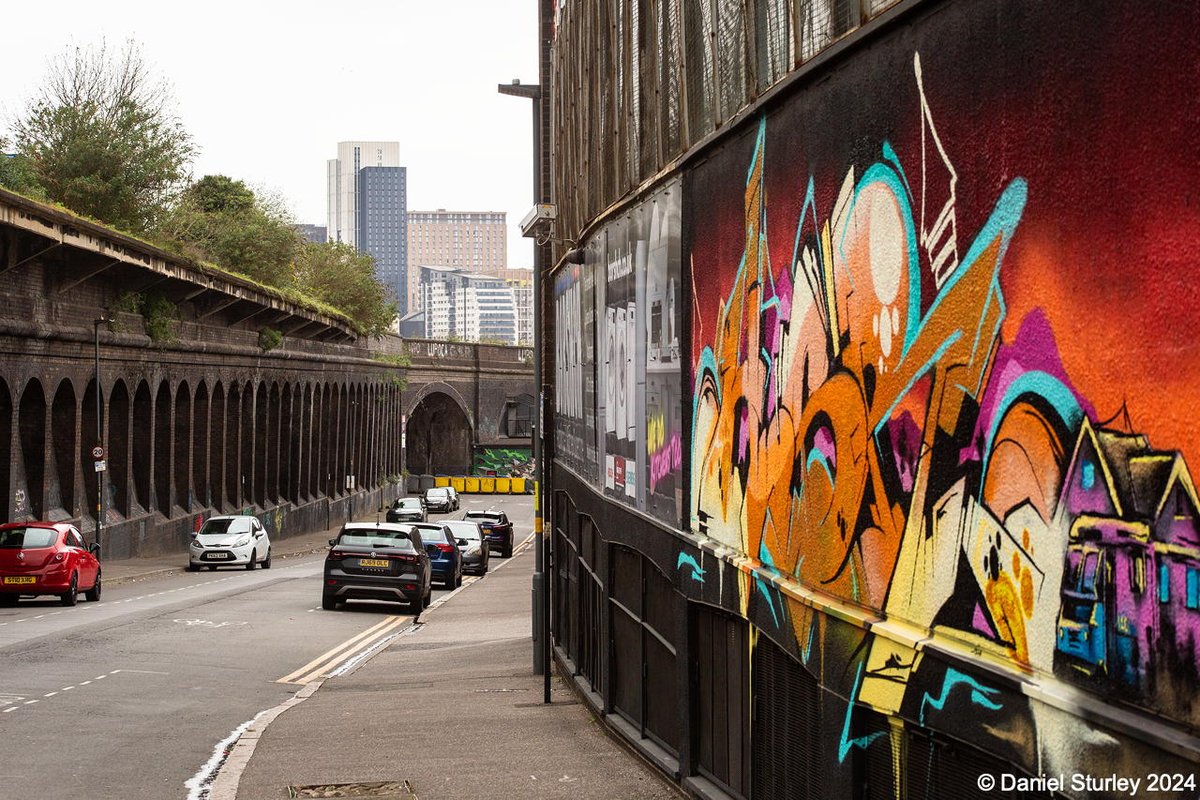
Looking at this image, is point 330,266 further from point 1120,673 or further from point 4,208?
point 1120,673

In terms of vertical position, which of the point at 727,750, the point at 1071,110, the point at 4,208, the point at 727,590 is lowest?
the point at 727,750

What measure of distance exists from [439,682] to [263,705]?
256 centimetres

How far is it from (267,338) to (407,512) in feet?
47.9

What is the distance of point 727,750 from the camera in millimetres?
9094

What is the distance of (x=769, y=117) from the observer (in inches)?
311

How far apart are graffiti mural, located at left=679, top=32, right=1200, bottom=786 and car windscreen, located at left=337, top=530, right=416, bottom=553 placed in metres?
19.4

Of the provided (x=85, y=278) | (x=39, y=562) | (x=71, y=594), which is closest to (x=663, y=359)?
(x=39, y=562)

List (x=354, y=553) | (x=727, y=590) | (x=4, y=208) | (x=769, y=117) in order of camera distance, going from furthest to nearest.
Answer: (x=4, y=208)
(x=354, y=553)
(x=727, y=590)
(x=769, y=117)

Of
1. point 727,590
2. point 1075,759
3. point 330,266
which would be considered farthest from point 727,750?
point 330,266

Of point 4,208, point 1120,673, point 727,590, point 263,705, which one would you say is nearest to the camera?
point 1120,673

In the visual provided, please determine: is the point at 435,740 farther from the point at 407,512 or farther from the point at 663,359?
the point at 407,512

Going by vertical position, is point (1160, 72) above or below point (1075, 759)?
above

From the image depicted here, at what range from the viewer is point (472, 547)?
1582 inches

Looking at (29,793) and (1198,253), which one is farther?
(29,793)
